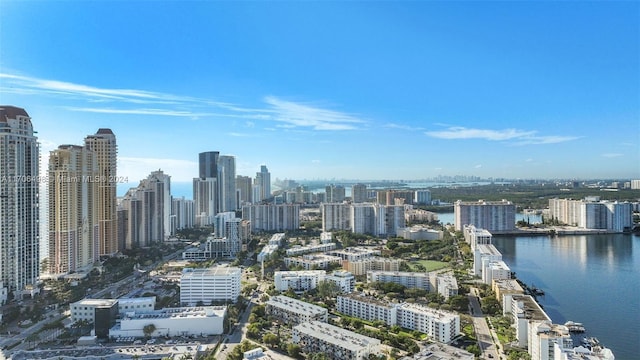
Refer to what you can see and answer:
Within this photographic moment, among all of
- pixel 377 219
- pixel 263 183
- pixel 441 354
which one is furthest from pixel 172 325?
pixel 263 183

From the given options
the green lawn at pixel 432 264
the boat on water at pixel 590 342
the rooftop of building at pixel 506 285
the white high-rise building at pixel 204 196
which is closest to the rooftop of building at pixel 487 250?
the green lawn at pixel 432 264

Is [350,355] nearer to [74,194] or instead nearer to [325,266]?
[325,266]

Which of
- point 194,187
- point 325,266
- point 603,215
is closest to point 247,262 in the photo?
point 325,266

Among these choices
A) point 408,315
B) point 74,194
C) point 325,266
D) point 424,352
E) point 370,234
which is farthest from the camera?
point 370,234

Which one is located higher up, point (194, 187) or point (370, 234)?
point (194, 187)

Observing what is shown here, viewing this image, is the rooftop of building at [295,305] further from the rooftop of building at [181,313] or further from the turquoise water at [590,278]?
the turquoise water at [590,278]

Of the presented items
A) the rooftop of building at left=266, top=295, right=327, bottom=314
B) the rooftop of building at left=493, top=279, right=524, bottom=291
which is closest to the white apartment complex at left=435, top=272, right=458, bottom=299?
the rooftop of building at left=493, top=279, right=524, bottom=291

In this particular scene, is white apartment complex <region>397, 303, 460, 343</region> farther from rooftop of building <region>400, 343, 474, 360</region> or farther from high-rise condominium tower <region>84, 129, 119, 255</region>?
high-rise condominium tower <region>84, 129, 119, 255</region>
